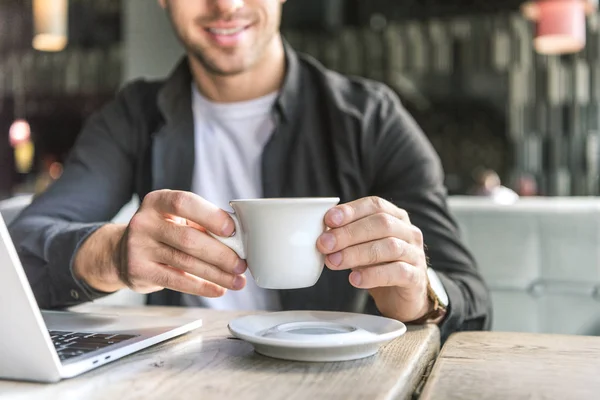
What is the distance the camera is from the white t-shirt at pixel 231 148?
125 centimetres

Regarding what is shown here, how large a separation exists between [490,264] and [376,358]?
3.18 ft

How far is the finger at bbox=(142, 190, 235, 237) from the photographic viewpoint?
2.04ft

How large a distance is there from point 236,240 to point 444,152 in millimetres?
5680

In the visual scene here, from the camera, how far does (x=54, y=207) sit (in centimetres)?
111

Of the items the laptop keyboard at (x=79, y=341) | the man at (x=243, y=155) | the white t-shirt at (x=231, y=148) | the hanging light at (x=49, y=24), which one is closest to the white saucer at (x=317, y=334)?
the laptop keyboard at (x=79, y=341)

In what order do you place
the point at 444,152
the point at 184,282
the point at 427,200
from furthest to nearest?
the point at 444,152
the point at 427,200
the point at 184,282

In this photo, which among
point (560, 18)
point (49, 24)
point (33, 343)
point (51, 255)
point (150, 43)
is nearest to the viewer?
point (33, 343)

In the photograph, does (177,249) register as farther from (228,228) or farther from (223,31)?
(223,31)

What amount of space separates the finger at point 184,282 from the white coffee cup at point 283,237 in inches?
4.2

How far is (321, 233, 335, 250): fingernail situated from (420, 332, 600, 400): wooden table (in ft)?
0.45

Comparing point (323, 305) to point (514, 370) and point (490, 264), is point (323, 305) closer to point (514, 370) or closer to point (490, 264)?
point (490, 264)

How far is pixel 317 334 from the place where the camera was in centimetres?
61

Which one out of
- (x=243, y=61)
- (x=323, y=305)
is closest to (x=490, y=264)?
(x=323, y=305)

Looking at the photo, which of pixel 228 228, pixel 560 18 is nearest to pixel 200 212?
pixel 228 228
